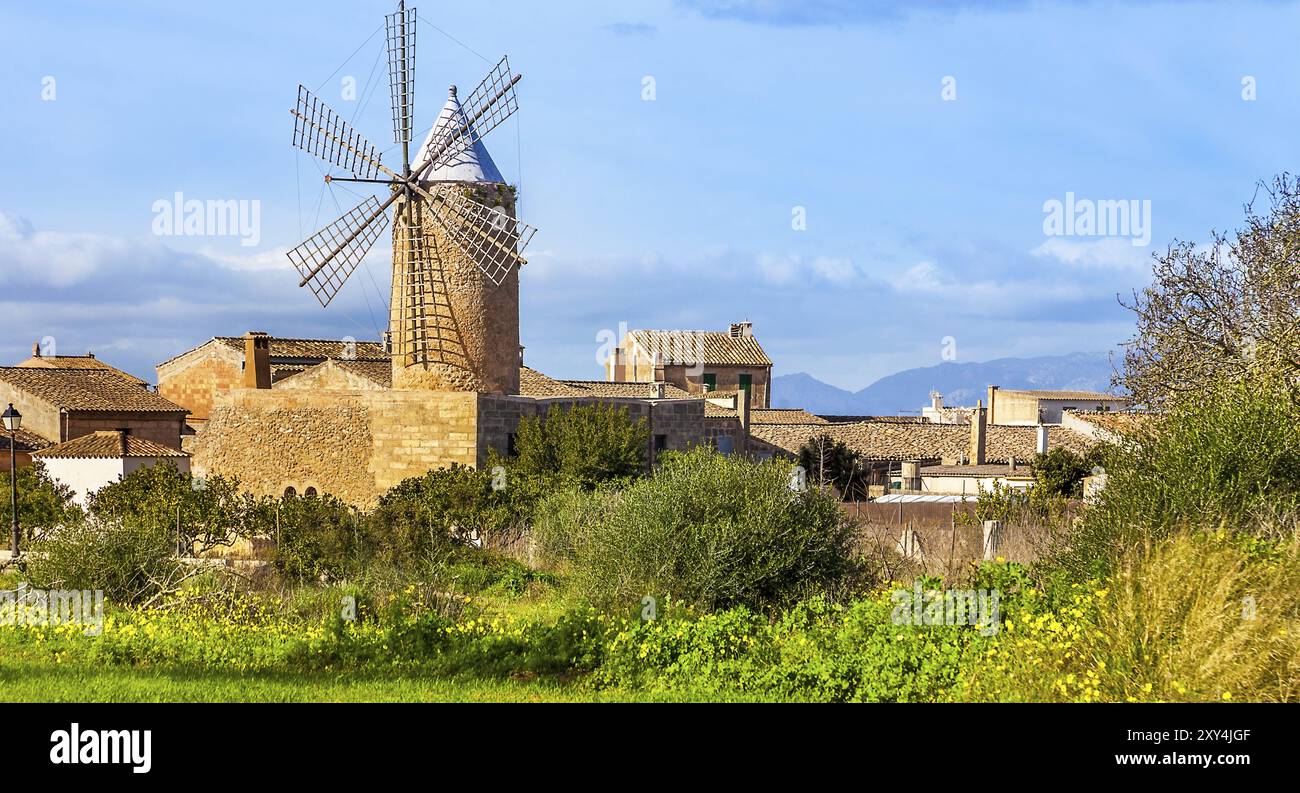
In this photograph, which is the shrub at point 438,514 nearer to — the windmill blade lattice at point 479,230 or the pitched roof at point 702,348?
the windmill blade lattice at point 479,230

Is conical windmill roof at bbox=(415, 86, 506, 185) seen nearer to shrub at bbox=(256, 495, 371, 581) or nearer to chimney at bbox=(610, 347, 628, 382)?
shrub at bbox=(256, 495, 371, 581)

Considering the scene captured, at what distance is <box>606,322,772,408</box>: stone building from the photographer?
57312 millimetres

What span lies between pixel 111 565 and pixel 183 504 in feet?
25.1

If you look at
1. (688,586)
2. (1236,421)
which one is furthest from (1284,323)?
(688,586)

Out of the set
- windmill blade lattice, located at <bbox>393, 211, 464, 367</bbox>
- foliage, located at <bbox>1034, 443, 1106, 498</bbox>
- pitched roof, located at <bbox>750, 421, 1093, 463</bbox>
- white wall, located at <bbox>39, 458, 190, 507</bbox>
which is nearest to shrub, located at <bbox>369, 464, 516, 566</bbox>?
windmill blade lattice, located at <bbox>393, 211, 464, 367</bbox>

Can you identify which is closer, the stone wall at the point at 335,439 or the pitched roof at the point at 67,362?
the stone wall at the point at 335,439

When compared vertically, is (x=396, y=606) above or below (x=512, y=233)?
below

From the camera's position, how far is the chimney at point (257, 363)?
30453 millimetres

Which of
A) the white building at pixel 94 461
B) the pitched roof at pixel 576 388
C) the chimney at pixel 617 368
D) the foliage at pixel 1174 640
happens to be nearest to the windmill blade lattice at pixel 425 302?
the white building at pixel 94 461

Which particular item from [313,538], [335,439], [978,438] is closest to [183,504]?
[313,538]

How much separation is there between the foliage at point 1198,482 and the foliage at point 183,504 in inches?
526
